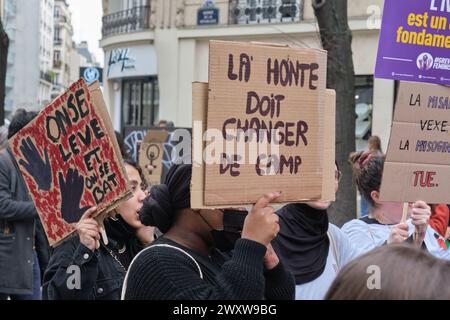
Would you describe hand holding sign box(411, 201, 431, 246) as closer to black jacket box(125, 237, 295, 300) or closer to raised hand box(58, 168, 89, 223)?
black jacket box(125, 237, 295, 300)

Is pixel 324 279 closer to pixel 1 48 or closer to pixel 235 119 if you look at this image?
pixel 235 119

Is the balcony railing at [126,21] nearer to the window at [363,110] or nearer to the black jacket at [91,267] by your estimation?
the window at [363,110]

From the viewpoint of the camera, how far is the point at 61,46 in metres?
94.5

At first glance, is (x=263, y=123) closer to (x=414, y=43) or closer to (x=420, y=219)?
(x=420, y=219)

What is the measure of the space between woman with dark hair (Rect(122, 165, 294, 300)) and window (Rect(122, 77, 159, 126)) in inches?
699

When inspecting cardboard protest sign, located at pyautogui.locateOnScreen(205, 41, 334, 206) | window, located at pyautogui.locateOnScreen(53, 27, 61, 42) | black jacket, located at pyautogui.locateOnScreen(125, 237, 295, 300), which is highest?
window, located at pyautogui.locateOnScreen(53, 27, 61, 42)

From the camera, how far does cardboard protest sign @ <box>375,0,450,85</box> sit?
137 inches

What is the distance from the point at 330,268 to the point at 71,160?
1308 millimetres

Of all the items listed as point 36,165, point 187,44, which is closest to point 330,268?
point 36,165

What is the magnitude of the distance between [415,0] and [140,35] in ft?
55.9

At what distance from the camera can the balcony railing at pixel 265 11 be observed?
17.5 meters

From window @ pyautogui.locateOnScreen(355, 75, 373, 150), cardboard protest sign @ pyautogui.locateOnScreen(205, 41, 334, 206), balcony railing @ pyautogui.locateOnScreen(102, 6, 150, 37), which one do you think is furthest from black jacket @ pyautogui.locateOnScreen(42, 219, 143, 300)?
balcony railing @ pyautogui.locateOnScreen(102, 6, 150, 37)

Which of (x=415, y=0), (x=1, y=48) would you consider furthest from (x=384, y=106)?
(x=415, y=0)

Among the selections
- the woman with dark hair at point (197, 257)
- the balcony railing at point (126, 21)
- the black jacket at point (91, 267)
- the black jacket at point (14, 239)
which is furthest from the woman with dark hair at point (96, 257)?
the balcony railing at point (126, 21)
